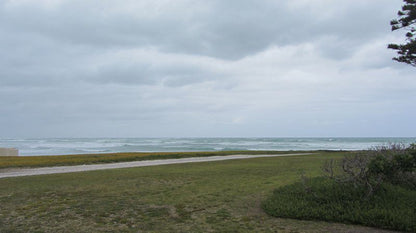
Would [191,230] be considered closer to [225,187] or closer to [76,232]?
[76,232]

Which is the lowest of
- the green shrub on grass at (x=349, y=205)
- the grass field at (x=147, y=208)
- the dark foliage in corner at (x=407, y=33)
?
the grass field at (x=147, y=208)

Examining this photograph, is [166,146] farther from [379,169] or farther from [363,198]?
[379,169]

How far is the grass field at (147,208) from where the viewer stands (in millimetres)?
5781

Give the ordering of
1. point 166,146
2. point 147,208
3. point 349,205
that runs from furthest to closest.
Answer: point 166,146 < point 147,208 < point 349,205

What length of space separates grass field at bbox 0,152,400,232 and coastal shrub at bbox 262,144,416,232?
28cm

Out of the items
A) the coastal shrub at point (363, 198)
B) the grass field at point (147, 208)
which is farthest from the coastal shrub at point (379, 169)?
the grass field at point (147, 208)

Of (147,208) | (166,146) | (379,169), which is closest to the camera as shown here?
(379,169)

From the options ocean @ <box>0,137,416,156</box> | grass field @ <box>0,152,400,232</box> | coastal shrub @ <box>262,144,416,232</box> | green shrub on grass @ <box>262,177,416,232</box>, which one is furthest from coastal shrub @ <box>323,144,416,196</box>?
ocean @ <box>0,137,416,156</box>

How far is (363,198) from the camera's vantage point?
21.0 feet

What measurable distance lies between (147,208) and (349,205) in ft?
15.0

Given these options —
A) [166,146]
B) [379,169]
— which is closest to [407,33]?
[379,169]

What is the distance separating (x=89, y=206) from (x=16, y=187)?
4982 mm

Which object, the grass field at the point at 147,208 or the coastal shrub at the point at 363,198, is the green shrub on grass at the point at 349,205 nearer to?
the coastal shrub at the point at 363,198

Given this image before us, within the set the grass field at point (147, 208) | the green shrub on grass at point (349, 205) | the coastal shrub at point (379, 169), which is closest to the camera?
the green shrub on grass at point (349, 205)
